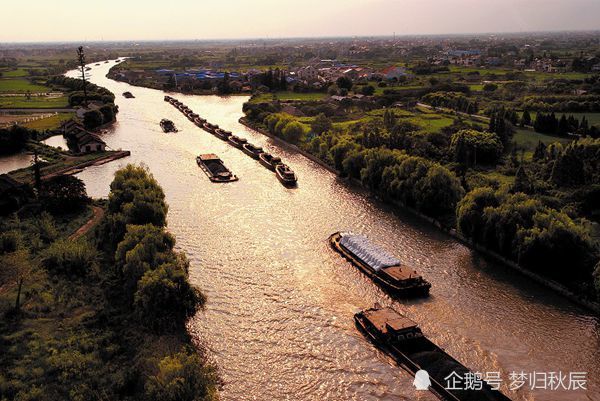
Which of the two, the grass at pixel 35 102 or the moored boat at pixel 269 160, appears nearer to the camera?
the moored boat at pixel 269 160

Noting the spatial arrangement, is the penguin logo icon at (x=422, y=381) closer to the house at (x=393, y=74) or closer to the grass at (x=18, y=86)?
the house at (x=393, y=74)

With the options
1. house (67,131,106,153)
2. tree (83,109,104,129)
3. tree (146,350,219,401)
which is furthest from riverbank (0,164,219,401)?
tree (83,109,104,129)

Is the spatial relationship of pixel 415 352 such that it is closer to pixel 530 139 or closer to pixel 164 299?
pixel 164 299

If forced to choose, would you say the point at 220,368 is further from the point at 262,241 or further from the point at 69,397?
the point at 262,241

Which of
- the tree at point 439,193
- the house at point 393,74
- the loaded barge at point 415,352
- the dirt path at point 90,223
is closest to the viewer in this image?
the loaded barge at point 415,352

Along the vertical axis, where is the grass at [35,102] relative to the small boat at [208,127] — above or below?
above

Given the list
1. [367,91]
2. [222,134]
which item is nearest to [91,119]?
[222,134]

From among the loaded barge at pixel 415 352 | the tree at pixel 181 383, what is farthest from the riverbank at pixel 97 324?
the loaded barge at pixel 415 352
